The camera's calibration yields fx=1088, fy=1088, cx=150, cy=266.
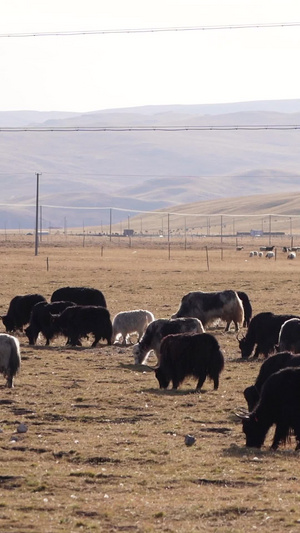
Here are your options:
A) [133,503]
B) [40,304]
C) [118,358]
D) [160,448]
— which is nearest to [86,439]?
[160,448]

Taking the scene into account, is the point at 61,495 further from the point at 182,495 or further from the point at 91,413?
the point at 91,413

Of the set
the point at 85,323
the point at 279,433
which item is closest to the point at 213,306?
the point at 85,323

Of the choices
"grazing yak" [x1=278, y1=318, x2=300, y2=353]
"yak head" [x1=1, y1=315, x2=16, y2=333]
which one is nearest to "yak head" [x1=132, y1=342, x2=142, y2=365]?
"grazing yak" [x1=278, y1=318, x2=300, y2=353]

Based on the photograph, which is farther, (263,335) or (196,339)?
(263,335)

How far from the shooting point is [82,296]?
88.1 ft

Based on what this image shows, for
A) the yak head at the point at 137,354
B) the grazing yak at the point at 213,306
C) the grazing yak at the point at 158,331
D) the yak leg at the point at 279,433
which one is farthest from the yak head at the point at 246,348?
the yak leg at the point at 279,433

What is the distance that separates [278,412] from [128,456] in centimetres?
199

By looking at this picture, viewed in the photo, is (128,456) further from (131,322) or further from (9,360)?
(131,322)

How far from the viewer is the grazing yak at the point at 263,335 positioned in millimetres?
20969

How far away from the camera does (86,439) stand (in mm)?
13117

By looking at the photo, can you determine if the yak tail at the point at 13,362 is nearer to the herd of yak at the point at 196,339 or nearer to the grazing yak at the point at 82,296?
the herd of yak at the point at 196,339

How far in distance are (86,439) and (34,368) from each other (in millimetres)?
6364

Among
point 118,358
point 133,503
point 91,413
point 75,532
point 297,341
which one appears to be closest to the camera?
point 75,532

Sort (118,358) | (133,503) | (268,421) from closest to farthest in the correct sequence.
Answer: (133,503) → (268,421) → (118,358)
